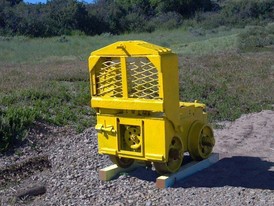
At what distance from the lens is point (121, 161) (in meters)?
7.47

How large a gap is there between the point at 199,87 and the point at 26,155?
5.76m

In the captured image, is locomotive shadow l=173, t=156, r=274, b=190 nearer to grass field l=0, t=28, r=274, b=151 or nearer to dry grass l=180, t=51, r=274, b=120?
grass field l=0, t=28, r=274, b=151

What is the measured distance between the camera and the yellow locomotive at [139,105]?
675 cm

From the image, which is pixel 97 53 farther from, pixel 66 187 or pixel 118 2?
pixel 118 2

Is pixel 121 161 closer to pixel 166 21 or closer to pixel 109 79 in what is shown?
pixel 109 79

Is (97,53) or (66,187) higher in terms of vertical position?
(97,53)

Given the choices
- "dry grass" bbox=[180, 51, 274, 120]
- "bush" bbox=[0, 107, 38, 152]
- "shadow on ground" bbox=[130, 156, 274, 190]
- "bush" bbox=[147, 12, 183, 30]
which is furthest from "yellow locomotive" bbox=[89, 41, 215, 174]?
"bush" bbox=[147, 12, 183, 30]

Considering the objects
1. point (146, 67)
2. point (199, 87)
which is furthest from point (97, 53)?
point (199, 87)

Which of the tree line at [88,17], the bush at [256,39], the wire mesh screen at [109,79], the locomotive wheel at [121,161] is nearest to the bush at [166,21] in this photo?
the tree line at [88,17]

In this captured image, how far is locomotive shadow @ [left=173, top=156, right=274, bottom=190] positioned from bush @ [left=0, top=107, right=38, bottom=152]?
270 centimetres

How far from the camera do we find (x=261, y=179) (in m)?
7.19

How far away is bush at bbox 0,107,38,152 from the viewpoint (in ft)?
28.1

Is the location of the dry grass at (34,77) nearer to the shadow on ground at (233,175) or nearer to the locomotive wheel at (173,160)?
the shadow on ground at (233,175)

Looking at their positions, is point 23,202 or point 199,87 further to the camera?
point 199,87
